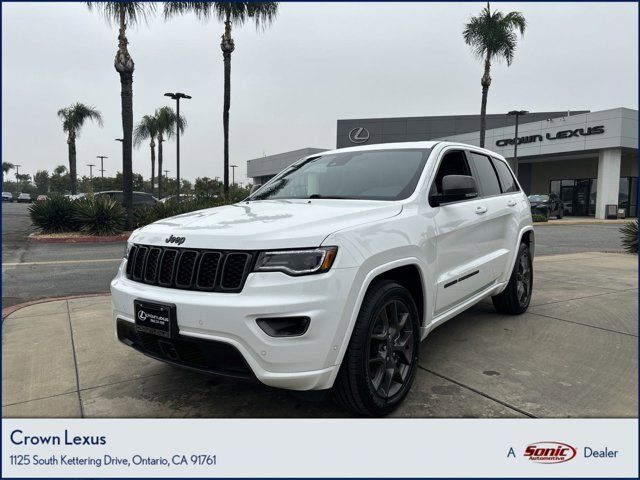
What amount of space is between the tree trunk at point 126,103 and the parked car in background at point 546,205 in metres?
21.1

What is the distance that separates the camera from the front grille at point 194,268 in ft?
8.01

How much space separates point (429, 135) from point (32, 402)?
4976cm

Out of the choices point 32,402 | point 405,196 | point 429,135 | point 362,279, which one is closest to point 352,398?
point 362,279

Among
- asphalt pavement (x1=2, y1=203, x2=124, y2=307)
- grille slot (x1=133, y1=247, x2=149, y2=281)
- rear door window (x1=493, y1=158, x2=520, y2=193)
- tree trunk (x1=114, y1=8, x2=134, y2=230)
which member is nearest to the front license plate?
grille slot (x1=133, y1=247, x2=149, y2=281)

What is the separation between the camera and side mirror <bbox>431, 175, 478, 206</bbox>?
3.29 m

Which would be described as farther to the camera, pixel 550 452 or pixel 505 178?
pixel 505 178

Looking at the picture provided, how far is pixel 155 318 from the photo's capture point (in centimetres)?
261

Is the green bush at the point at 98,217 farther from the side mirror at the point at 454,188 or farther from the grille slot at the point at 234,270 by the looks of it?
the grille slot at the point at 234,270

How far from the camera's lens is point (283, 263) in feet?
7.84

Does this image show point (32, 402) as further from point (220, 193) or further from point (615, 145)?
point (615, 145)

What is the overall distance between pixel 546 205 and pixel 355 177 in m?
27.2

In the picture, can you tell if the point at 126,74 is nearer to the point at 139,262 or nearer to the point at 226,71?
the point at 226,71

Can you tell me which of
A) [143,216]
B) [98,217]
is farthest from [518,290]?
[143,216]

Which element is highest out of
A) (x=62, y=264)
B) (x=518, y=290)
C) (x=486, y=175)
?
(x=486, y=175)
